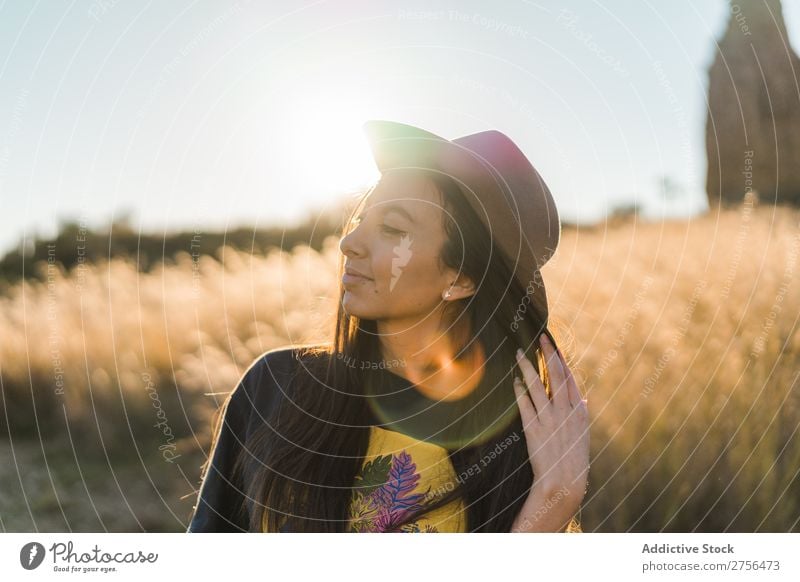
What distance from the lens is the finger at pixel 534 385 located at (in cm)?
253

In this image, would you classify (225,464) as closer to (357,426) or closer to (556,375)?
(357,426)

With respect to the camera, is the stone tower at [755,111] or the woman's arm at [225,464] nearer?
the woman's arm at [225,464]

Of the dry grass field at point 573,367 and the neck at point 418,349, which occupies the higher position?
the neck at point 418,349

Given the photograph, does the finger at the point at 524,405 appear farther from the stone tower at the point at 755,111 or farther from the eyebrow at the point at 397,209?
→ the stone tower at the point at 755,111

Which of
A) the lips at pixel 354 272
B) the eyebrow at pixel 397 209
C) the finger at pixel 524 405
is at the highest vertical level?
the eyebrow at pixel 397 209

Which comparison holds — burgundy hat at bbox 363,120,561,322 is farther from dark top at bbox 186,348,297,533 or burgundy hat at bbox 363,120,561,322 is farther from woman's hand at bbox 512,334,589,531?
dark top at bbox 186,348,297,533

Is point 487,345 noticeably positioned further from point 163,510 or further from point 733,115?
point 733,115

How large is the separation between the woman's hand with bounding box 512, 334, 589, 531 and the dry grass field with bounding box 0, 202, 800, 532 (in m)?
0.73

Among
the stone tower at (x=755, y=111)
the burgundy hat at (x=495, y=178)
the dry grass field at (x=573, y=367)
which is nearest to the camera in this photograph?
the burgundy hat at (x=495, y=178)

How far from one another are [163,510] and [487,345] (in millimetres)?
2715

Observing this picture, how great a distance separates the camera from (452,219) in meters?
2.50

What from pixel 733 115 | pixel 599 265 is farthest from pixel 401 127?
pixel 733 115

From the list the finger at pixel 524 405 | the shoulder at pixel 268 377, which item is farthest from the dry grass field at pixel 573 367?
the finger at pixel 524 405
